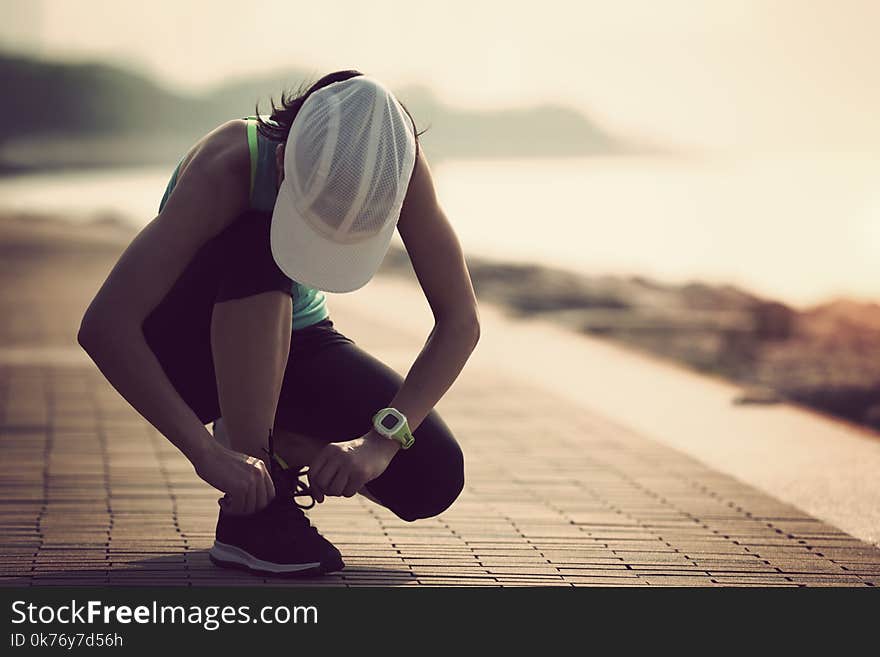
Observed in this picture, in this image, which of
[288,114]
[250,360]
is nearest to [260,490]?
[250,360]

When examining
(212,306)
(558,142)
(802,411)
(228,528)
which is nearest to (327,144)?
(212,306)

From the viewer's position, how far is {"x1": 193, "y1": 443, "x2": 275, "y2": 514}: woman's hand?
259cm

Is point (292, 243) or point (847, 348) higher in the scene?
point (292, 243)

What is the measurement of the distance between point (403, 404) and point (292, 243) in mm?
501

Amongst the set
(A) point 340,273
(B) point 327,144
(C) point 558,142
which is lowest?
(C) point 558,142

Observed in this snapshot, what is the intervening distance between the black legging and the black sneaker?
0.60 ft

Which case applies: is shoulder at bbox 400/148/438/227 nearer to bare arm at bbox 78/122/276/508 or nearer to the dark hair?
the dark hair

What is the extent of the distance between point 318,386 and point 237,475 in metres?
0.41

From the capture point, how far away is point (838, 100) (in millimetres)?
32406

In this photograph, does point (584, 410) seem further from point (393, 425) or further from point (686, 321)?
point (686, 321)

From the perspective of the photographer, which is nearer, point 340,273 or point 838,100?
point 340,273

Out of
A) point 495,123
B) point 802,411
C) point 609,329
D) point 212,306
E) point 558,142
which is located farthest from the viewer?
point 558,142

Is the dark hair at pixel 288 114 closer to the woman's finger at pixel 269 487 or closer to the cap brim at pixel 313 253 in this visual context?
the cap brim at pixel 313 253

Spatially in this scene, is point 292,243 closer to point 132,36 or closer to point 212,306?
point 212,306
